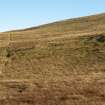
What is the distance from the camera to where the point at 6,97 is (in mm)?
26188

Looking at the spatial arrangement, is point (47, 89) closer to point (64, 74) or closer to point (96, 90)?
point (96, 90)

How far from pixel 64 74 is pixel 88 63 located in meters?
5.22

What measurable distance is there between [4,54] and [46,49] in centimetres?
637

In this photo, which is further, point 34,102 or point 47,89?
point 47,89

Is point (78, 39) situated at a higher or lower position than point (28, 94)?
Answer: higher

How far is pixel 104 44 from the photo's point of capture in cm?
4525

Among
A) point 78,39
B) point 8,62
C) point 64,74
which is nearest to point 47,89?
point 64,74

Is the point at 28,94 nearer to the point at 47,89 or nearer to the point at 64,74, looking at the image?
the point at 47,89

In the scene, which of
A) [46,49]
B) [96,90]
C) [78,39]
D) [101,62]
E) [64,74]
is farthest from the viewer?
[78,39]

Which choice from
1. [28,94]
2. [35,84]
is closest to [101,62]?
[35,84]

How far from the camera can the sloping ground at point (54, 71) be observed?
2508 cm

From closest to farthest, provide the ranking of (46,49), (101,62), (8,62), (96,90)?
(96,90) → (101,62) → (8,62) → (46,49)

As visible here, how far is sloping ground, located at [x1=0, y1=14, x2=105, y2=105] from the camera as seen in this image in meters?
25.1

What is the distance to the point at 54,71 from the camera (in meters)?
35.9
